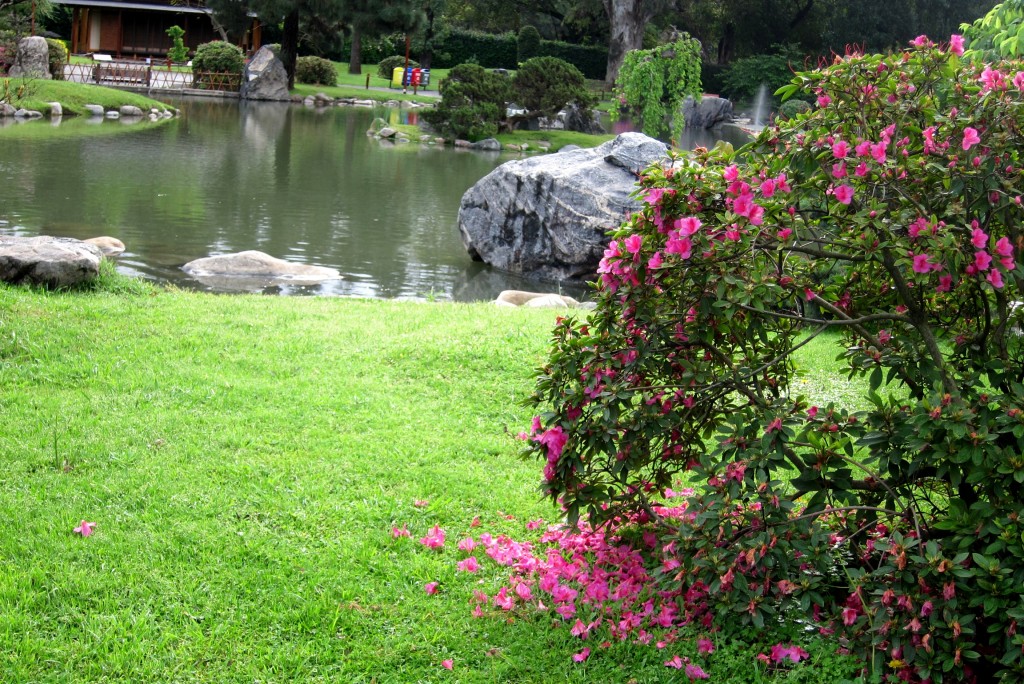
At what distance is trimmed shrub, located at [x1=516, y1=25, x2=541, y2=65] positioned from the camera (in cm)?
4853

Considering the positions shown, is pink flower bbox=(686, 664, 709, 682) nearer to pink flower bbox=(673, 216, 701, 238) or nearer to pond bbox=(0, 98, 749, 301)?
pink flower bbox=(673, 216, 701, 238)

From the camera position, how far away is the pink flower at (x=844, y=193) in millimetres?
3029

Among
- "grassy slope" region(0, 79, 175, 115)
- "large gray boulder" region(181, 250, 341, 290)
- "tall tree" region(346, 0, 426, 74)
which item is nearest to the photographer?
"large gray boulder" region(181, 250, 341, 290)

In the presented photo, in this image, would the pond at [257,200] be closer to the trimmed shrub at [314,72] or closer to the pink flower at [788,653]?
the pink flower at [788,653]

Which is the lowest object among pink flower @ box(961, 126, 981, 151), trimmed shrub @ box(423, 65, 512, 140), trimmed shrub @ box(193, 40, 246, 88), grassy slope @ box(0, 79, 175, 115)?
pink flower @ box(961, 126, 981, 151)

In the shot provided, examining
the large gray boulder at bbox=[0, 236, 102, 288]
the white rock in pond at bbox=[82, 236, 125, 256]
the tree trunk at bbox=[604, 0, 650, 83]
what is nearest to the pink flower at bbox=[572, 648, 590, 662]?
the large gray boulder at bbox=[0, 236, 102, 288]

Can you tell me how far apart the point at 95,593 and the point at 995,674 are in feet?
9.53

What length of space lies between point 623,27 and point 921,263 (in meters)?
39.6

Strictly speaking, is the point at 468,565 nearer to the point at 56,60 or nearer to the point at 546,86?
the point at 546,86

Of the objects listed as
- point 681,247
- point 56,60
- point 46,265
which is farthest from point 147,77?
point 681,247

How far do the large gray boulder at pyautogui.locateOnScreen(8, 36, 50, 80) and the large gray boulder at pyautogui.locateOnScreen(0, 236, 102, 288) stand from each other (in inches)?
1005

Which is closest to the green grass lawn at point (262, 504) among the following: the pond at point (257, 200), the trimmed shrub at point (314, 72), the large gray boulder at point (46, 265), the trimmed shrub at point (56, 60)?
the large gray boulder at point (46, 265)

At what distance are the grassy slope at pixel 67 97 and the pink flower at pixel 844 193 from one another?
27190mm

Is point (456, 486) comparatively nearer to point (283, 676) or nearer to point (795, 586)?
point (283, 676)
